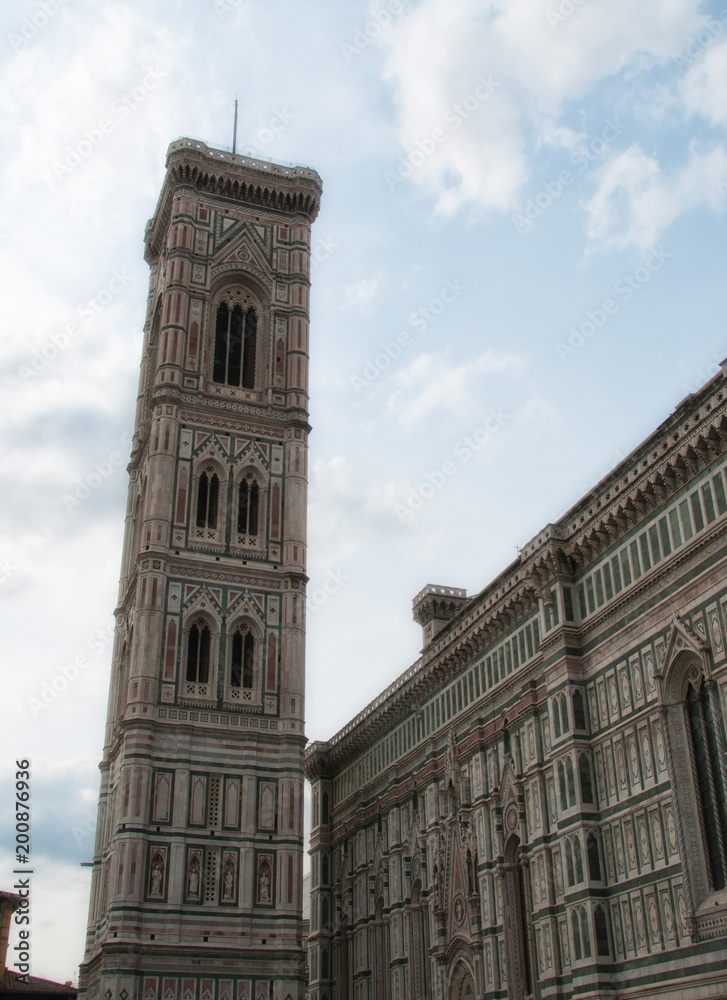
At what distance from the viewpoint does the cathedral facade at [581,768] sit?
84.3 feet

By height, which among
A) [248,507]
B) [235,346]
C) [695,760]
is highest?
[235,346]

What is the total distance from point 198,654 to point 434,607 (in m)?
11.2

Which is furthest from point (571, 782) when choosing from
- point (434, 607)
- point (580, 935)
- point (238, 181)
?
point (238, 181)

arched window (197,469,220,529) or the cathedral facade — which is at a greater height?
arched window (197,469,220,529)

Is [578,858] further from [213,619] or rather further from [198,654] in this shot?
[213,619]

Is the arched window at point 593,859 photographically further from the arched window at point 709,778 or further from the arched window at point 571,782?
the arched window at point 709,778

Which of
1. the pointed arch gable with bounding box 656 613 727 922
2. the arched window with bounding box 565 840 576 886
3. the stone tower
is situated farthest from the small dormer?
the pointed arch gable with bounding box 656 613 727 922

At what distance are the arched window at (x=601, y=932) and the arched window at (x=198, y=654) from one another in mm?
18113

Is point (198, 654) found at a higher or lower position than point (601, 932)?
higher

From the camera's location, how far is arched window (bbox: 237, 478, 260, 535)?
4472 cm

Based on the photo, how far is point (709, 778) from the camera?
1002 inches

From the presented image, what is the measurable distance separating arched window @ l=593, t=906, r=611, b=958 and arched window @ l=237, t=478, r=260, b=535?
2165 cm

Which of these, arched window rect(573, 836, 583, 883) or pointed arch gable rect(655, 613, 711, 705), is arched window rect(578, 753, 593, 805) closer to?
arched window rect(573, 836, 583, 883)

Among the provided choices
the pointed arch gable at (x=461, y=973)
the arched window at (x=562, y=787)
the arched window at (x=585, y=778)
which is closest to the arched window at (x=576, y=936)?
the arched window at (x=562, y=787)
